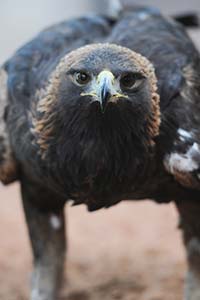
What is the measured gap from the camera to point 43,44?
5180 millimetres

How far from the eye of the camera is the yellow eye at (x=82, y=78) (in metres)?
4.07

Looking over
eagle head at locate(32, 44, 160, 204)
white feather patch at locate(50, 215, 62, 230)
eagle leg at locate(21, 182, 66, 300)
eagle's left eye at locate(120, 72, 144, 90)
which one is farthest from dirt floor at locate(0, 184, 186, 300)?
eagle's left eye at locate(120, 72, 144, 90)

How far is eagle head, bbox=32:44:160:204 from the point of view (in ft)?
13.3

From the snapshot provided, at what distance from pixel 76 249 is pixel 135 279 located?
0.83 metres

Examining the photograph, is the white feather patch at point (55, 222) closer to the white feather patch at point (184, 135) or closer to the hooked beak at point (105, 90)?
the white feather patch at point (184, 135)

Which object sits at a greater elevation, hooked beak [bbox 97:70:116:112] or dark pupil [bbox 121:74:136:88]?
hooked beak [bbox 97:70:116:112]

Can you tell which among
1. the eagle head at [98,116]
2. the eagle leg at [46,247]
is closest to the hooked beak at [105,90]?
the eagle head at [98,116]

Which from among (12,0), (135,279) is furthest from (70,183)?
(12,0)

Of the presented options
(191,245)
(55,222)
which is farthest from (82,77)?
(191,245)

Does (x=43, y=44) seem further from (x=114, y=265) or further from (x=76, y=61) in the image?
(x=114, y=265)

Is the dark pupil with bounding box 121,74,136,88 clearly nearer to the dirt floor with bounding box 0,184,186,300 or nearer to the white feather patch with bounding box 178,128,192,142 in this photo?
the white feather patch with bounding box 178,128,192,142

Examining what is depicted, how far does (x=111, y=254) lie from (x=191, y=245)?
1.38m

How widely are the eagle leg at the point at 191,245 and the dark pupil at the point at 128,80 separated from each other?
1330 mm

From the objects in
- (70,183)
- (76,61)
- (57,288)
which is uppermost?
(76,61)
